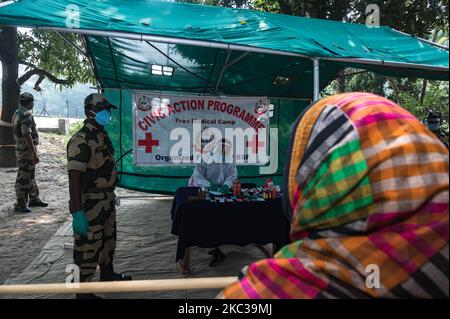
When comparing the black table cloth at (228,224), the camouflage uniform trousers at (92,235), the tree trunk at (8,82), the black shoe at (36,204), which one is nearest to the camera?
the camouflage uniform trousers at (92,235)

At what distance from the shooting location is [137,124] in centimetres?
628

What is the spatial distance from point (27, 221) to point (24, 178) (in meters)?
0.87

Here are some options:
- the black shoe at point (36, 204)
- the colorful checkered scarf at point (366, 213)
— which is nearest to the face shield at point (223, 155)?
the black shoe at point (36, 204)

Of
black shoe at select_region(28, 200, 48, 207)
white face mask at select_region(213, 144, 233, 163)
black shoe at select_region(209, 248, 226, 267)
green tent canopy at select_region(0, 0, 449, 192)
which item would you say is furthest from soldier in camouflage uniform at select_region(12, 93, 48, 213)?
black shoe at select_region(209, 248, 226, 267)

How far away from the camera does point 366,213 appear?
666mm

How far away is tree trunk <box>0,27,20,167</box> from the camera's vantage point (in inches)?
383

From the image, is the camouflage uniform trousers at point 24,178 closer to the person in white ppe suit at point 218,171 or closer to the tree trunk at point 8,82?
the person in white ppe suit at point 218,171

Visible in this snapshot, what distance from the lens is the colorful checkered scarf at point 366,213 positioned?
647 mm

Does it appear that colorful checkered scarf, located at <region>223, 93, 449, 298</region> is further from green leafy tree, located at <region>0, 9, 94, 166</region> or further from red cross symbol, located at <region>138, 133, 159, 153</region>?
green leafy tree, located at <region>0, 9, 94, 166</region>

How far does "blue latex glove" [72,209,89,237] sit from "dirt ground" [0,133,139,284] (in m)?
1.33

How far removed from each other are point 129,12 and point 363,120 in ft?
12.2

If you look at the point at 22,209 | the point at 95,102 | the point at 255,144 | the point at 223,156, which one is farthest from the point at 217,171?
the point at 22,209

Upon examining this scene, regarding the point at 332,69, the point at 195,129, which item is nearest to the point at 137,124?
the point at 195,129

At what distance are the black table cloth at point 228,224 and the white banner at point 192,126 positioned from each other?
2440 millimetres
